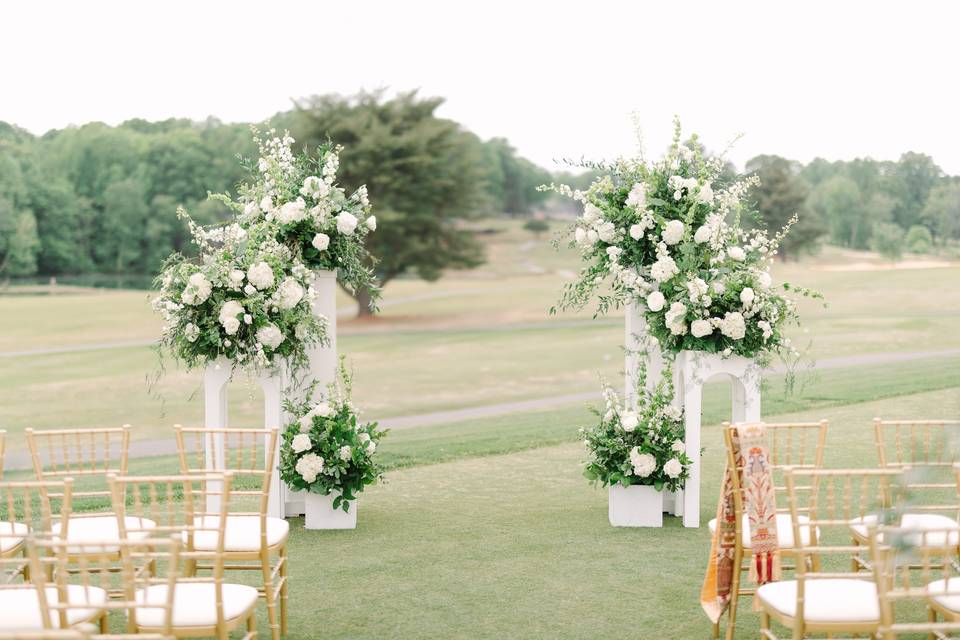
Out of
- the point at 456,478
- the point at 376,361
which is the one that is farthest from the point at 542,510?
the point at 376,361

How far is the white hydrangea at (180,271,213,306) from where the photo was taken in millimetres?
7320

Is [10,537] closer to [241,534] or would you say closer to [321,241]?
[241,534]

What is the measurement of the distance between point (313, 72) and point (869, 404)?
115 ft

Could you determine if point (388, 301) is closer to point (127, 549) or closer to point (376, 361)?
point (376, 361)

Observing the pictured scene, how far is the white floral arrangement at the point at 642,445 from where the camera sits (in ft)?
25.8

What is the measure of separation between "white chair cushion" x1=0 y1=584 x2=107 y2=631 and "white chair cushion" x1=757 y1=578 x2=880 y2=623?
9.73ft

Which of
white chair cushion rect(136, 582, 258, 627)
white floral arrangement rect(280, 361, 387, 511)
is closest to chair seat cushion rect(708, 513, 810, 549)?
white chair cushion rect(136, 582, 258, 627)

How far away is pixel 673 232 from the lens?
7602mm

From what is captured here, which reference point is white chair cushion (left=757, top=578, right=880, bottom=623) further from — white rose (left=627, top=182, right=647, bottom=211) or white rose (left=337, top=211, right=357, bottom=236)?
white rose (left=337, top=211, right=357, bottom=236)

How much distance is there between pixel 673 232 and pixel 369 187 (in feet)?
116

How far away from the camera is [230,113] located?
5303 cm

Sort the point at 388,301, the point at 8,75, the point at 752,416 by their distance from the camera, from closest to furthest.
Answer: the point at 752,416 < the point at 8,75 < the point at 388,301

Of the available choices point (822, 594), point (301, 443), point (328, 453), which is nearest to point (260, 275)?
point (301, 443)

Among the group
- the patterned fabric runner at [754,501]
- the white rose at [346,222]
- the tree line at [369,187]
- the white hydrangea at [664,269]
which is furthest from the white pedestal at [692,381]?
the tree line at [369,187]
